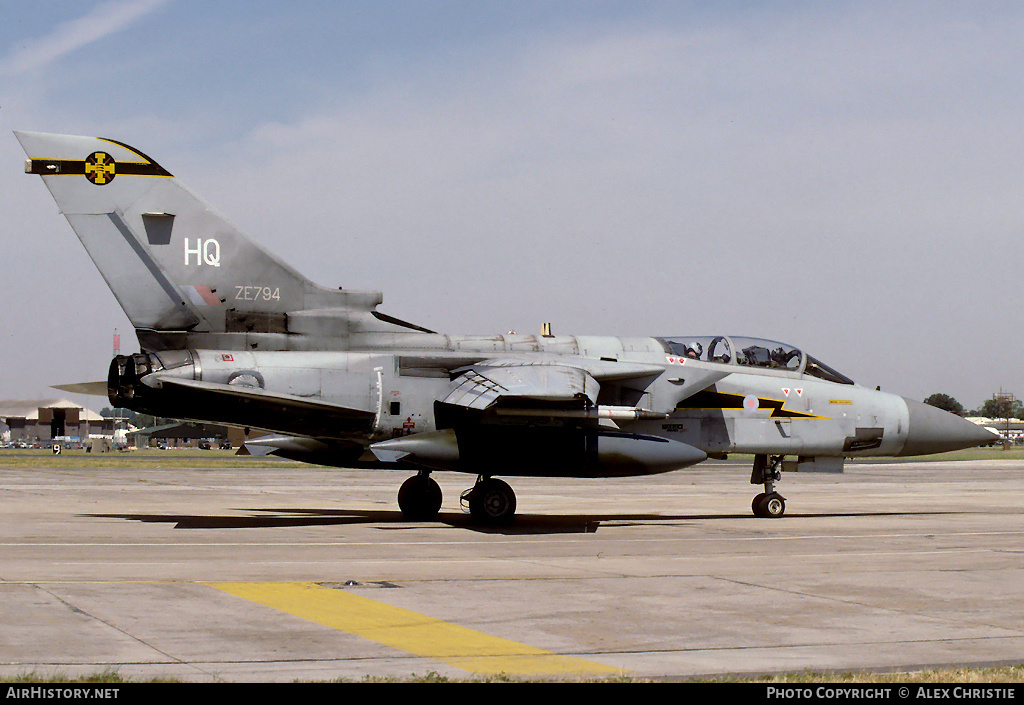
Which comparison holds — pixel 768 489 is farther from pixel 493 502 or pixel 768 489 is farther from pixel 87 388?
pixel 87 388

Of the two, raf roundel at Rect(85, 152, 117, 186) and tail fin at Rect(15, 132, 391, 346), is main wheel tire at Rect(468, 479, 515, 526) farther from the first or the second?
raf roundel at Rect(85, 152, 117, 186)

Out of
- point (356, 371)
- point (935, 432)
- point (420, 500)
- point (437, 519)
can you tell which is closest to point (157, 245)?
point (356, 371)

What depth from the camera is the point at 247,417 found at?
16.6 meters

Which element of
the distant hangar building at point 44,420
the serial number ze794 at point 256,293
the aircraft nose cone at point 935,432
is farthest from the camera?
the distant hangar building at point 44,420

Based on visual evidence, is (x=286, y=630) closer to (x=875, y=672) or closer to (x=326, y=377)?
(x=875, y=672)

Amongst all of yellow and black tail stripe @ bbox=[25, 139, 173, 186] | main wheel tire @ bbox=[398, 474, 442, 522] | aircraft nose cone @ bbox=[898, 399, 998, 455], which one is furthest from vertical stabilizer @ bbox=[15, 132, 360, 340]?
aircraft nose cone @ bbox=[898, 399, 998, 455]

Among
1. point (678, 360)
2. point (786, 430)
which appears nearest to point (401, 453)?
point (678, 360)

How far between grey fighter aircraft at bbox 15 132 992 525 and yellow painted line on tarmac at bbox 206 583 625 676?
252 inches

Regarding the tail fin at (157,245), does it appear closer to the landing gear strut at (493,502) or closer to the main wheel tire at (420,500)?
the main wheel tire at (420,500)

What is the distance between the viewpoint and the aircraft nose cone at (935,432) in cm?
2038

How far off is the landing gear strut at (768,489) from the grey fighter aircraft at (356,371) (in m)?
1.03

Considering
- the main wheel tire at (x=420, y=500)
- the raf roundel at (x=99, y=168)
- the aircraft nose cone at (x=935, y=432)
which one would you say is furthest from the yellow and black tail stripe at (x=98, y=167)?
the aircraft nose cone at (x=935, y=432)
